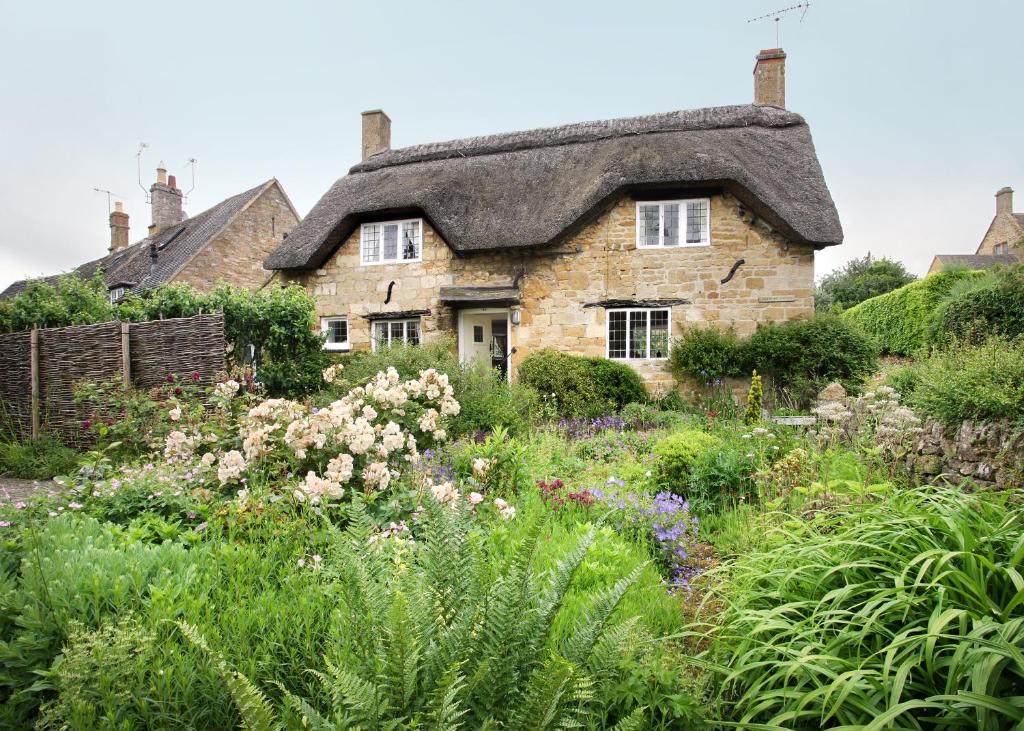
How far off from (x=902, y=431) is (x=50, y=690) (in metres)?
5.51

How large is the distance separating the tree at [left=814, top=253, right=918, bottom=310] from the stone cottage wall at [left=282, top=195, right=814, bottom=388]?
16.9 meters

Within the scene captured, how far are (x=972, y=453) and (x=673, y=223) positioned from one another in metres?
8.34

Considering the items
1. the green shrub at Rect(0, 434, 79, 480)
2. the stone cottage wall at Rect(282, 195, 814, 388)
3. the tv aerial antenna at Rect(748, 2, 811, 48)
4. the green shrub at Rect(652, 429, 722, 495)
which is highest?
the tv aerial antenna at Rect(748, 2, 811, 48)

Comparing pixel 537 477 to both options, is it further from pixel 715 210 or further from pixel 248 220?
pixel 248 220

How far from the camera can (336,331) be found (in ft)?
46.9

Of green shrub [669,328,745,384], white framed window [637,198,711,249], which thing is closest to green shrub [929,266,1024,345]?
green shrub [669,328,745,384]

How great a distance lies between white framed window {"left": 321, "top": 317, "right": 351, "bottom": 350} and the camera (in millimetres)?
13953

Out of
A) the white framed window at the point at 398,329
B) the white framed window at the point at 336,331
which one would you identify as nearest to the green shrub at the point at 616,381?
the white framed window at the point at 398,329

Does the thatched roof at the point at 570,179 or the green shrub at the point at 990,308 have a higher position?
the thatched roof at the point at 570,179

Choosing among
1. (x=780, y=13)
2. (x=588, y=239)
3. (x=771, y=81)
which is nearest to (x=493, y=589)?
(x=588, y=239)

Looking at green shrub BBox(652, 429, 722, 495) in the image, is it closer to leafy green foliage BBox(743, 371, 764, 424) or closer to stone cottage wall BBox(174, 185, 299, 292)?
leafy green foliage BBox(743, 371, 764, 424)

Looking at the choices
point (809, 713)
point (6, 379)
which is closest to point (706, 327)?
point (809, 713)

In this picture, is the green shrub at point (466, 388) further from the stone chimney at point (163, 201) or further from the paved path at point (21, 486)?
the stone chimney at point (163, 201)

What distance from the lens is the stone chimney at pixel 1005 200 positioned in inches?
1166
